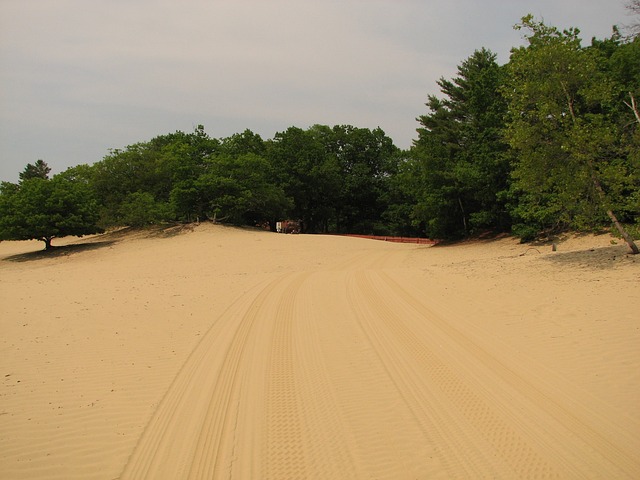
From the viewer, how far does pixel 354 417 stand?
16.4ft

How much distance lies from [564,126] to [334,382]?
1247cm

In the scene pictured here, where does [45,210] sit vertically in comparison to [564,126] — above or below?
below

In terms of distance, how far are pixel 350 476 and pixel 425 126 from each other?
1755 inches

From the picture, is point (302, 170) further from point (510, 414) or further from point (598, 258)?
point (510, 414)

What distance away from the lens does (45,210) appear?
106ft

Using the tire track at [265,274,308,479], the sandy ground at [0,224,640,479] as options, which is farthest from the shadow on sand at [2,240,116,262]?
the tire track at [265,274,308,479]

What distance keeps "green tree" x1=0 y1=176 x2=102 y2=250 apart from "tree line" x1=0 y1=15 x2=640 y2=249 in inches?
4.4

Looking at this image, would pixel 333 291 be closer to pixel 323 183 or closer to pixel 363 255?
pixel 363 255

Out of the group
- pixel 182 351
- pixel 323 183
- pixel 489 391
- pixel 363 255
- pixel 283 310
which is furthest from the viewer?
pixel 323 183

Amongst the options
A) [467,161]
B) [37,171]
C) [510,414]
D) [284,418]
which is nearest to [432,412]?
[510,414]

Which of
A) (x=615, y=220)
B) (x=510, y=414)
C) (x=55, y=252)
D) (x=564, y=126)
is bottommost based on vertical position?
(x=510, y=414)

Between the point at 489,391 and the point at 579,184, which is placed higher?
the point at 579,184

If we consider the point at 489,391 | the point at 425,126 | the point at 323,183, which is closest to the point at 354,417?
the point at 489,391

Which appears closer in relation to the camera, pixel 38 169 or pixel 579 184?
pixel 579 184
